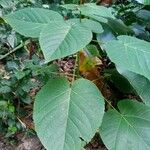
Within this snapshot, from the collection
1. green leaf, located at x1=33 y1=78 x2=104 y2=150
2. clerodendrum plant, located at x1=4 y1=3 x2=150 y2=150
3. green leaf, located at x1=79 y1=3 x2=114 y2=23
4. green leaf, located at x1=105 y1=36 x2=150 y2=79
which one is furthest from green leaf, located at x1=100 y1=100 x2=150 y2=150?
green leaf, located at x1=79 y1=3 x2=114 y2=23

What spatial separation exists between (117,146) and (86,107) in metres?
0.19

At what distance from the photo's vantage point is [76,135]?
1.27m

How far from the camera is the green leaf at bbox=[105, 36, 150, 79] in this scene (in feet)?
A: 4.06

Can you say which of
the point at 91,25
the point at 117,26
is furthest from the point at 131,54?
the point at 117,26

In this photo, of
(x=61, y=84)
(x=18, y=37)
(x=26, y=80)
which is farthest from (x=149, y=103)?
(x=18, y=37)

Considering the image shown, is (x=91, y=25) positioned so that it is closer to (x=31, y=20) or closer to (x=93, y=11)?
(x=93, y=11)

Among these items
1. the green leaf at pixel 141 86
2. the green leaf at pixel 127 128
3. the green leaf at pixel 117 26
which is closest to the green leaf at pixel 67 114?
the green leaf at pixel 127 128

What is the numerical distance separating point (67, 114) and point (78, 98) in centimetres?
7

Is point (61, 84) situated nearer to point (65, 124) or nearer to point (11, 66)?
point (65, 124)

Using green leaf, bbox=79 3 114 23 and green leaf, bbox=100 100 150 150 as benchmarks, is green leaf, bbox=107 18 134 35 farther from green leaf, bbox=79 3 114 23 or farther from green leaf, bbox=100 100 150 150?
green leaf, bbox=100 100 150 150

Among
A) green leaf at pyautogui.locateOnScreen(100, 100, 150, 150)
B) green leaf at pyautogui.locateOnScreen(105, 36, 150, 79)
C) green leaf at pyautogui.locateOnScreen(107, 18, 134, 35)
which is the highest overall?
green leaf at pyautogui.locateOnScreen(105, 36, 150, 79)

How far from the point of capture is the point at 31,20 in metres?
1.39

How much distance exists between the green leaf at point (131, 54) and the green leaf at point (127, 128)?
0.80ft

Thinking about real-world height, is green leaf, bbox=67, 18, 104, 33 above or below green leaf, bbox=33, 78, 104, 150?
above
